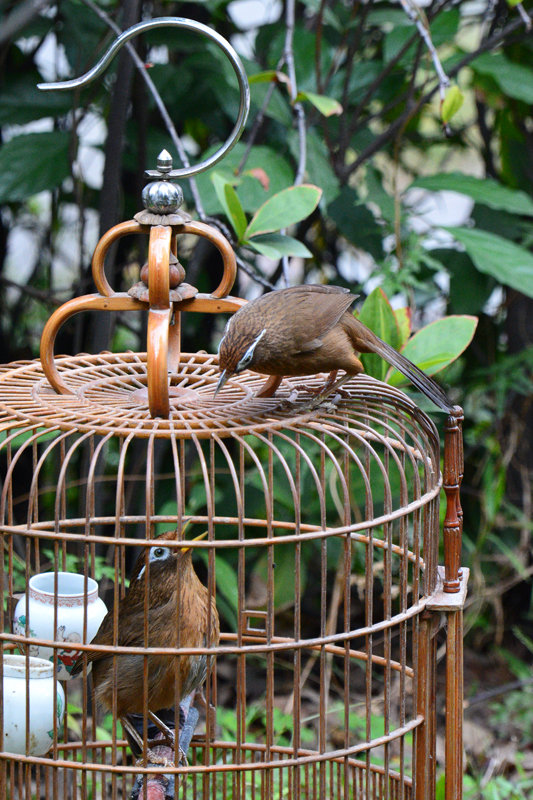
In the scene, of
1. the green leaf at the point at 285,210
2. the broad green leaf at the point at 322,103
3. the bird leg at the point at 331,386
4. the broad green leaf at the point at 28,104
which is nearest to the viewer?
the bird leg at the point at 331,386

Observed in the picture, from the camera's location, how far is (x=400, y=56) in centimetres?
337

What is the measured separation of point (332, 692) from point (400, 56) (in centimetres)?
237

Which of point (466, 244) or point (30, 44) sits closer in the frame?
point (466, 244)

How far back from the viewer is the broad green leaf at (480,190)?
11.4 feet

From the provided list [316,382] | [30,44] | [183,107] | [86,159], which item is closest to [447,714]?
[316,382]

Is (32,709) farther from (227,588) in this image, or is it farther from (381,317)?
(227,588)

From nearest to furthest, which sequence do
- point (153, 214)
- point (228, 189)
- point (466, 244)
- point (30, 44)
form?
point (153, 214) → point (228, 189) → point (466, 244) → point (30, 44)

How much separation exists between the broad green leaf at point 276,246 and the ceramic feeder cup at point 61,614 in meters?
0.87

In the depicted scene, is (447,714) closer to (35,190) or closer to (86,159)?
(35,190)

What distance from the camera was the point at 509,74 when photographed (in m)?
3.60

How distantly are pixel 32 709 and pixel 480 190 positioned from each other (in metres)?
2.34

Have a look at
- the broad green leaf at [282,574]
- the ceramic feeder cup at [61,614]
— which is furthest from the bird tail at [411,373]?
the broad green leaf at [282,574]

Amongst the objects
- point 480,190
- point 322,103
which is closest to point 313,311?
point 322,103

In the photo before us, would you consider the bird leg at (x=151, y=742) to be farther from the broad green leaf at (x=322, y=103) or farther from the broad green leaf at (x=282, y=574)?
the broad green leaf at (x=322, y=103)
